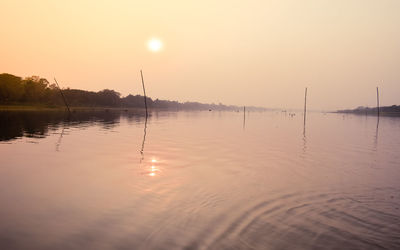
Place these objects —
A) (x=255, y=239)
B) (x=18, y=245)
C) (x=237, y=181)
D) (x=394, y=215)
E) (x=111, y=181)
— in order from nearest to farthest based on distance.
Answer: (x=18, y=245), (x=255, y=239), (x=394, y=215), (x=111, y=181), (x=237, y=181)

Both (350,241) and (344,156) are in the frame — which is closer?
(350,241)

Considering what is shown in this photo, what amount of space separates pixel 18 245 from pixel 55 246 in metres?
0.84

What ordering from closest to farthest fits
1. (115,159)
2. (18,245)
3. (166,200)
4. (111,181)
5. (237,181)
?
1. (18,245)
2. (166,200)
3. (111,181)
4. (237,181)
5. (115,159)

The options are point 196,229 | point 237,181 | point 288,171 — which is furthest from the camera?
point 288,171

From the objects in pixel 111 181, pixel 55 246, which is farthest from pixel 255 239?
pixel 111 181

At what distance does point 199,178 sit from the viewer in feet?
45.1

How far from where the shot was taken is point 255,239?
7043 millimetres

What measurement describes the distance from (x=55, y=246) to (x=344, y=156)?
22.2 metres

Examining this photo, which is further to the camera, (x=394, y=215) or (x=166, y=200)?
(x=166, y=200)

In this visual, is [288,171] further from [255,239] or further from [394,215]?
[255,239]

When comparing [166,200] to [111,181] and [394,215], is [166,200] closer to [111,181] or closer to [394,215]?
[111,181]

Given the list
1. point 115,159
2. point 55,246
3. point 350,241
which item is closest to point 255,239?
point 350,241

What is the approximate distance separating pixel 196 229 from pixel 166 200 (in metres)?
2.78

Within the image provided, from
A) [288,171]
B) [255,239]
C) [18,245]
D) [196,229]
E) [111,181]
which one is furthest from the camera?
[288,171]
